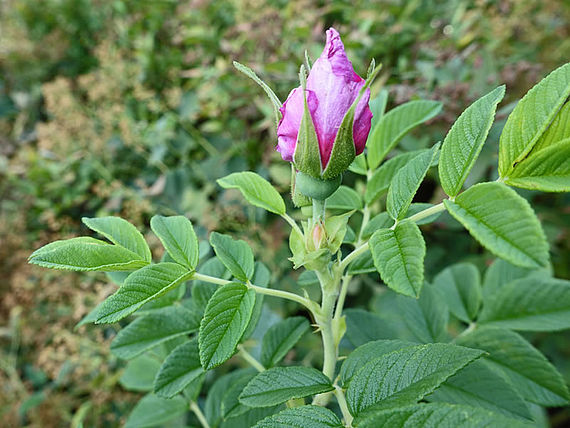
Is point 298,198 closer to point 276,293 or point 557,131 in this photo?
point 276,293

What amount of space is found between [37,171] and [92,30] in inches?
35.9

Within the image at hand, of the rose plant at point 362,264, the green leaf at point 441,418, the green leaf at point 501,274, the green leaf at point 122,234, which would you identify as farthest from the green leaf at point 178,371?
the green leaf at point 501,274

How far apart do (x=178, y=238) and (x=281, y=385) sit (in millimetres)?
164

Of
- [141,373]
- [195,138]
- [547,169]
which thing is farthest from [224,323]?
[195,138]

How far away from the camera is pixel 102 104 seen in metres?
1.54

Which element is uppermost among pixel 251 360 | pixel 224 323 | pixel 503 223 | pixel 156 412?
pixel 503 223

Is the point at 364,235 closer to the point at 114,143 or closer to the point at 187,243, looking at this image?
the point at 187,243

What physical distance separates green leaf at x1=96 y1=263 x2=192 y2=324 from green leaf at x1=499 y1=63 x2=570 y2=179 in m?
0.26

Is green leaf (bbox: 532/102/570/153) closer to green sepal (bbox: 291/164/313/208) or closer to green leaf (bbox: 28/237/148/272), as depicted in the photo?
green sepal (bbox: 291/164/313/208)

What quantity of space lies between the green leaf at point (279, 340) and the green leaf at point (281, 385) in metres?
0.11

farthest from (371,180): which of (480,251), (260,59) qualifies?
(260,59)

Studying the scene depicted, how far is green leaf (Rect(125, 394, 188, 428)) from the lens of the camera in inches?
22.9

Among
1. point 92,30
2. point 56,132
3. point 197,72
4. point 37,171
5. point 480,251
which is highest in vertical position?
point 92,30

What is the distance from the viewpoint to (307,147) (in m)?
0.33
